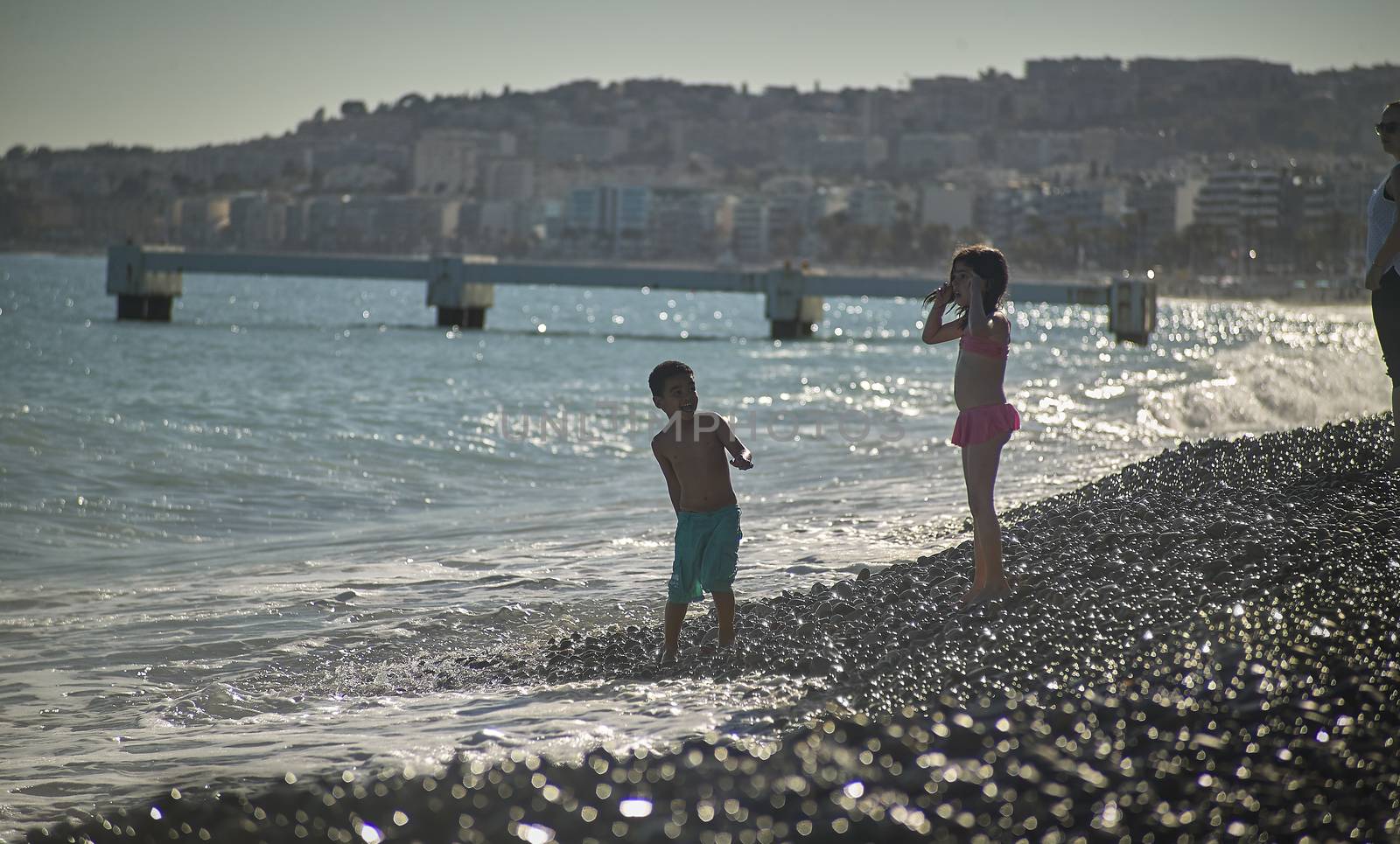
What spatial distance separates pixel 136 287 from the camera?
54438 mm

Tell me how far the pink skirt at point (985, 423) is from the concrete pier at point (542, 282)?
133 ft

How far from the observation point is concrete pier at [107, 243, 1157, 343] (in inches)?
1841

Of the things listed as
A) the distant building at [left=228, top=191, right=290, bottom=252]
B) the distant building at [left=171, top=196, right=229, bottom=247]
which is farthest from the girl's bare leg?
the distant building at [left=171, top=196, right=229, bottom=247]

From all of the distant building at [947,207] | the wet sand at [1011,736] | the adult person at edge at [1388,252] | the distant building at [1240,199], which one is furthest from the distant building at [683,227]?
the wet sand at [1011,736]

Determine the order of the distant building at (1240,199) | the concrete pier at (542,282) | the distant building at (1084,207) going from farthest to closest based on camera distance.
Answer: the distant building at (1084,207), the distant building at (1240,199), the concrete pier at (542,282)

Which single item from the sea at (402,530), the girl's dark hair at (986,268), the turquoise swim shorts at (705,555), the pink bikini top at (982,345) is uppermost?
the girl's dark hair at (986,268)

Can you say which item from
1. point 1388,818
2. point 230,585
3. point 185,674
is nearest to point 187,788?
point 185,674

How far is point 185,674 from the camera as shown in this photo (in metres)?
5.64

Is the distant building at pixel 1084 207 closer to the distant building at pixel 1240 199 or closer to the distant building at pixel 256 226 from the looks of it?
the distant building at pixel 1240 199

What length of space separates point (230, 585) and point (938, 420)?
41.0ft

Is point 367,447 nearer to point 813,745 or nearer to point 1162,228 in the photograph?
point 813,745

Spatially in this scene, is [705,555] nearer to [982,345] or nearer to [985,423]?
[985,423]

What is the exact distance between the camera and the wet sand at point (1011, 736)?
312 cm

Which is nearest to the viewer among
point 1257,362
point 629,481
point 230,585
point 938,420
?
point 230,585
